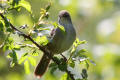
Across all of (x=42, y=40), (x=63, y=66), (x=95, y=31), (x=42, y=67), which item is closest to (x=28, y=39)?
(x=42, y=40)

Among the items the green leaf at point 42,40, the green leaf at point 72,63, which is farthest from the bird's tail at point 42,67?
the green leaf at point 42,40

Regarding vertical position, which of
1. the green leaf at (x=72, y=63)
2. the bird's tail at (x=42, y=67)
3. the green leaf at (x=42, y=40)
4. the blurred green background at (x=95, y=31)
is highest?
the green leaf at (x=42, y=40)

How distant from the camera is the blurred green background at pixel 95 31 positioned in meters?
5.29

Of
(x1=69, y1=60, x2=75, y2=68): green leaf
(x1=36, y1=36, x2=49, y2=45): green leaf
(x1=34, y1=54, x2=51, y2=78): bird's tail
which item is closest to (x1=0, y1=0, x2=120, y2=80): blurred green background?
(x1=34, y1=54, x2=51, y2=78): bird's tail

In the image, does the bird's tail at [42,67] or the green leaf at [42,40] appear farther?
the bird's tail at [42,67]

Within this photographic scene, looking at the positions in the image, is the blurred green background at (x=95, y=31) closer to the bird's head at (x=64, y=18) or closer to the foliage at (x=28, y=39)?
the bird's head at (x=64, y=18)

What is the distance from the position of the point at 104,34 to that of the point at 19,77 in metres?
1.77

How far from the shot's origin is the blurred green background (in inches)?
Answer: 208

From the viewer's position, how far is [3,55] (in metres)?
6.26

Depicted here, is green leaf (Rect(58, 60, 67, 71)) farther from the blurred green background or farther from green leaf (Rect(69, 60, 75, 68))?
the blurred green background

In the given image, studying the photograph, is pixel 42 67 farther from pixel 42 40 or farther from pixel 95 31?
pixel 95 31

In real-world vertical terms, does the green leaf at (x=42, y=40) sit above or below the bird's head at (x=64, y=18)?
above

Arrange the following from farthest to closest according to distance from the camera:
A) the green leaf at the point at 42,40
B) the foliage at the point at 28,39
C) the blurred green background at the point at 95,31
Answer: the blurred green background at the point at 95,31, the green leaf at the point at 42,40, the foliage at the point at 28,39

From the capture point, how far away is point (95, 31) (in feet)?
20.6
